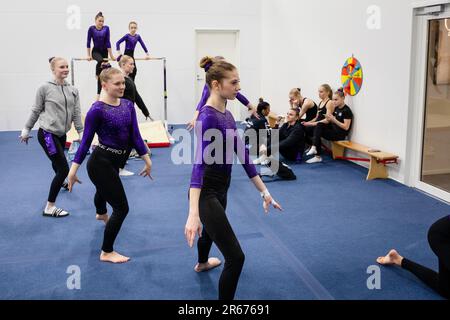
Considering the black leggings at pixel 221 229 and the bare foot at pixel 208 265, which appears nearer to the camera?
the black leggings at pixel 221 229

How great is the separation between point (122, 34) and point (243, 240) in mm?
7495

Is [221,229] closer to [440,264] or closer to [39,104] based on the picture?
[440,264]

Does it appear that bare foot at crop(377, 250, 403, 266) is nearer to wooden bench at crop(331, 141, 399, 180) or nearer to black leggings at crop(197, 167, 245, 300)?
black leggings at crop(197, 167, 245, 300)

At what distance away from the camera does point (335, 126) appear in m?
7.25

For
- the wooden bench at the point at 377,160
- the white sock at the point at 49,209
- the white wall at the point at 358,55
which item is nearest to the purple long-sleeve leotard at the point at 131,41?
the white wall at the point at 358,55

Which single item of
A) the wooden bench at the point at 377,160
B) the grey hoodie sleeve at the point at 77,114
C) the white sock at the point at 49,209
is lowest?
the white sock at the point at 49,209

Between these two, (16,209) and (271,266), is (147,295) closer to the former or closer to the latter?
(271,266)

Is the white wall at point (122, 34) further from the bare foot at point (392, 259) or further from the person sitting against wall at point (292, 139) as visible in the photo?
the bare foot at point (392, 259)

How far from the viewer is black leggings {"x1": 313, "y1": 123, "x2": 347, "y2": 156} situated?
7.24m

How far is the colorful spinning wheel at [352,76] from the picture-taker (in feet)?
22.8

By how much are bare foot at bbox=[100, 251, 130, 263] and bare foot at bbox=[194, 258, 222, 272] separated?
0.59 m

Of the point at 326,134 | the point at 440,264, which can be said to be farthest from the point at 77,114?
the point at 326,134

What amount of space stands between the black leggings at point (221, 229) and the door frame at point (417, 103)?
11.9 feet

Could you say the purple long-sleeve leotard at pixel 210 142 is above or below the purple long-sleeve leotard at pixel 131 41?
below
